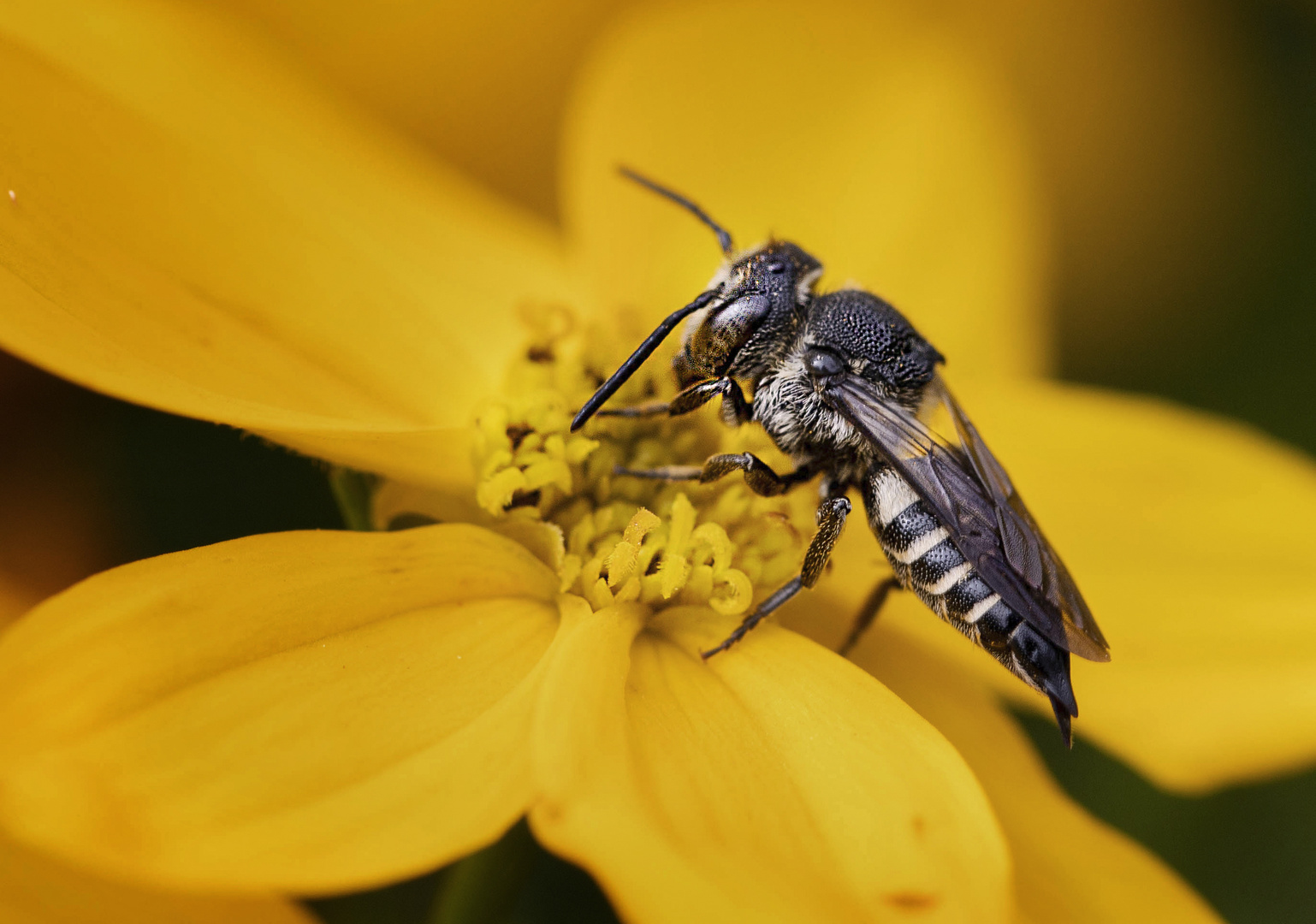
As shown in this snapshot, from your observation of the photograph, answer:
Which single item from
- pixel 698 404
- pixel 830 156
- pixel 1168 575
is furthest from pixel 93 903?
pixel 830 156

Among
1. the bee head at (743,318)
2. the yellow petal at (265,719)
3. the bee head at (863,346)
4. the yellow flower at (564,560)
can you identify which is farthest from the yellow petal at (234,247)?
the bee head at (863,346)

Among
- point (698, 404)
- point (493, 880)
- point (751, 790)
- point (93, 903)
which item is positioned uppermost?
point (698, 404)

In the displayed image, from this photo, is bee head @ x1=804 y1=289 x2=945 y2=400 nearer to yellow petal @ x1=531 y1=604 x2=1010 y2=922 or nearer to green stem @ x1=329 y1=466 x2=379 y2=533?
yellow petal @ x1=531 y1=604 x2=1010 y2=922

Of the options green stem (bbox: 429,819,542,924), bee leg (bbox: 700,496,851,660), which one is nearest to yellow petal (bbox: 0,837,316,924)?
green stem (bbox: 429,819,542,924)

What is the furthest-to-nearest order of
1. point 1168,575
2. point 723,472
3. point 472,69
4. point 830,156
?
1. point 472,69
2. point 830,156
3. point 1168,575
4. point 723,472

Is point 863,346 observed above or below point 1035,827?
above

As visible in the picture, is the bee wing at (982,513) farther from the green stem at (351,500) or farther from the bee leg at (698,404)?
the green stem at (351,500)

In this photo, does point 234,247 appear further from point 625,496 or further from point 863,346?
point 863,346

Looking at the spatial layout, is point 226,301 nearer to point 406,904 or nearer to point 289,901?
point 289,901

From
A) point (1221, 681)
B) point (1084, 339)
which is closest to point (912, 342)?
point (1221, 681)
